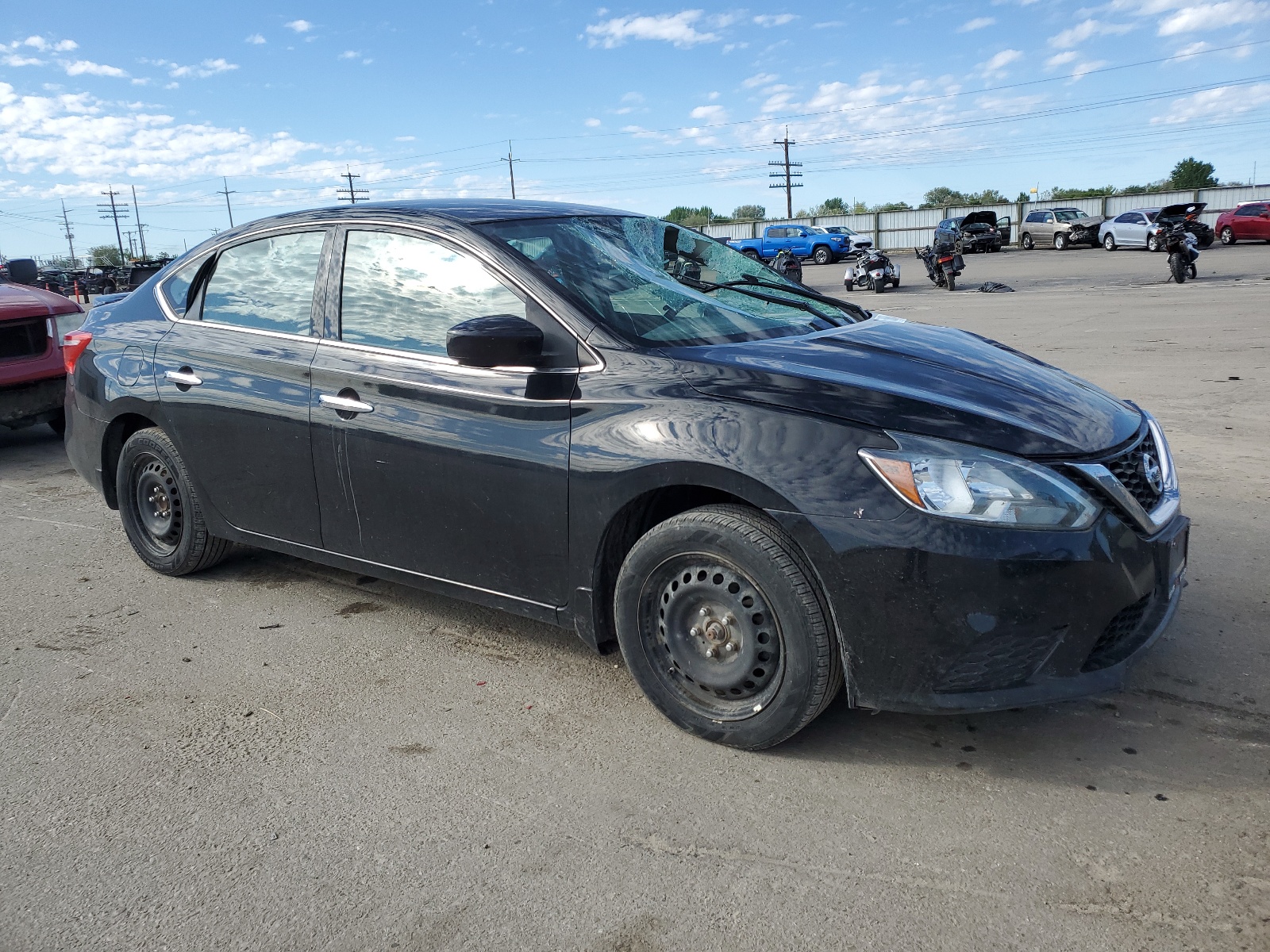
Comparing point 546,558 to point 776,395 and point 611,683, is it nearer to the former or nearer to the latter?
point 611,683

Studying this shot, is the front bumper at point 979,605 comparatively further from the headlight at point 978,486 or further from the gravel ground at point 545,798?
the gravel ground at point 545,798

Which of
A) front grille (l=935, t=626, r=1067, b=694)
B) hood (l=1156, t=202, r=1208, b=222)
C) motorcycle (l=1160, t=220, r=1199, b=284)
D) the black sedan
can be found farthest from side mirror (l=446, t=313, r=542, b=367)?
hood (l=1156, t=202, r=1208, b=222)

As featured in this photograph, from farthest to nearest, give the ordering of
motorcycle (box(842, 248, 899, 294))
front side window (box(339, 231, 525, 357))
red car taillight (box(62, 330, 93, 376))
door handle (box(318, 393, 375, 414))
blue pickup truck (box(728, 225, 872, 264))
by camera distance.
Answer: blue pickup truck (box(728, 225, 872, 264))
motorcycle (box(842, 248, 899, 294))
red car taillight (box(62, 330, 93, 376))
door handle (box(318, 393, 375, 414))
front side window (box(339, 231, 525, 357))

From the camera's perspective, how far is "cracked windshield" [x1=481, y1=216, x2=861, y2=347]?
345 cm

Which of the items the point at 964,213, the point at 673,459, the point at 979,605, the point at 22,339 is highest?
the point at 964,213

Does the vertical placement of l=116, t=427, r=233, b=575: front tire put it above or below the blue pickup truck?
below

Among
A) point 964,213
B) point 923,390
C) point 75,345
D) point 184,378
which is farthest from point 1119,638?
point 964,213

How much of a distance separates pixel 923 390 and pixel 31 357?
7.30 metres

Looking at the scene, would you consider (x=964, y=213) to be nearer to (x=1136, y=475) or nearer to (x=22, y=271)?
(x=22, y=271)

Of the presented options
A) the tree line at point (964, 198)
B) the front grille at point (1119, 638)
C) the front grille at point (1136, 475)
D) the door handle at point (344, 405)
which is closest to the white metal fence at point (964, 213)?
the tree line at point (964, 198)

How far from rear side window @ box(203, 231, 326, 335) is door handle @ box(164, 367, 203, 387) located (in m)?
0.25

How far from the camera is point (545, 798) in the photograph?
2904mm

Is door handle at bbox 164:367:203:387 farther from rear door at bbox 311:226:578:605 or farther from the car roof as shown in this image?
the car roof

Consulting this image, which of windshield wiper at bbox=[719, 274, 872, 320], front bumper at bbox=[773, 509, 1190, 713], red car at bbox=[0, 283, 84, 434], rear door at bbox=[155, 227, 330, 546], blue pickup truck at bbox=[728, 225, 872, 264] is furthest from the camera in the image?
blue pickup truck at bbox=[728, 225, 872, 264]
